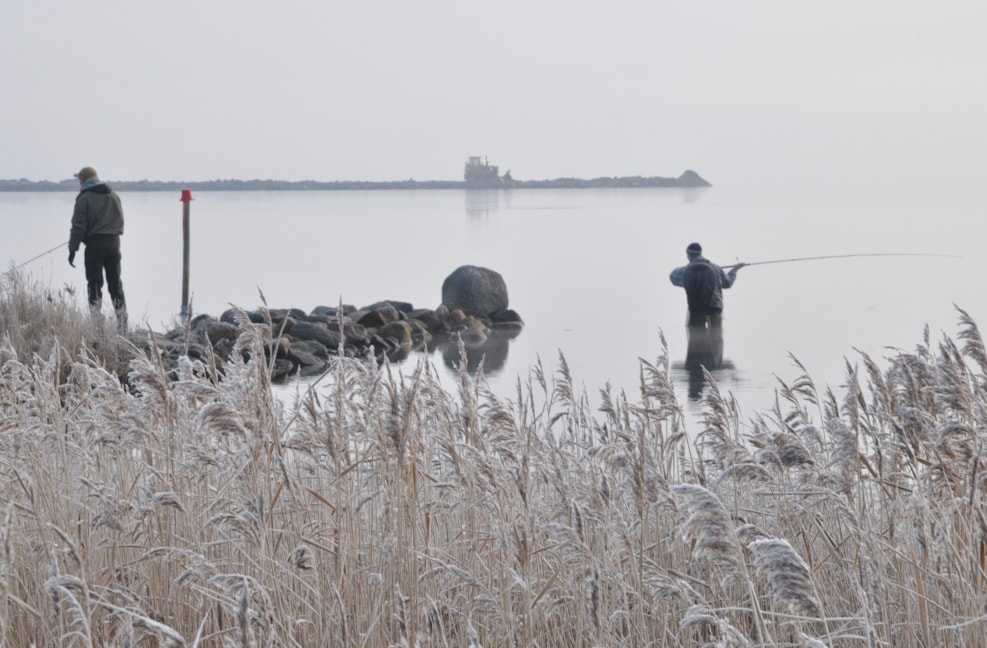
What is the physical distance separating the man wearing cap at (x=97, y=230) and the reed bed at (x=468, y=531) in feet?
34.5

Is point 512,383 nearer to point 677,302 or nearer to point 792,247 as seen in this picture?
point 677,302

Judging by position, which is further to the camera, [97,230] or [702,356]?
[97,230]

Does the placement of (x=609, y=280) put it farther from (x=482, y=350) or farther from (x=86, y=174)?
(x=86, y=174)

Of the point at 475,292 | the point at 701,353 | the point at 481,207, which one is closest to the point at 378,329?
the point at 475,292

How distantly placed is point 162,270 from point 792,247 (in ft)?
70.9

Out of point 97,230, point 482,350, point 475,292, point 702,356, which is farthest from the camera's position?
point 475,292

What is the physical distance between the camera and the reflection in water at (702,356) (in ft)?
38.5

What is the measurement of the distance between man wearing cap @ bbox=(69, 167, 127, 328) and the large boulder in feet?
16.6

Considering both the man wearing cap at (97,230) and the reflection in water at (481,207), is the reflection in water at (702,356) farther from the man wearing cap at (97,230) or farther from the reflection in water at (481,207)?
the reflection in water at (481,207)

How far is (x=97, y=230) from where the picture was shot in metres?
14.3

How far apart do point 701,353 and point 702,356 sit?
0.76 ft

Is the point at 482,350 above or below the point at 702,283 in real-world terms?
below

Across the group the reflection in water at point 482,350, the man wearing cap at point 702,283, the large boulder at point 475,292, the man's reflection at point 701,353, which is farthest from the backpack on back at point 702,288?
the large boulder at point 475,292

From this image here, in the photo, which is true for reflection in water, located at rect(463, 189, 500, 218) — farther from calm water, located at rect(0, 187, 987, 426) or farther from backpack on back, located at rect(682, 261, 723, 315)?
backpack on back, located at rect(682, 261, 723, 315)
